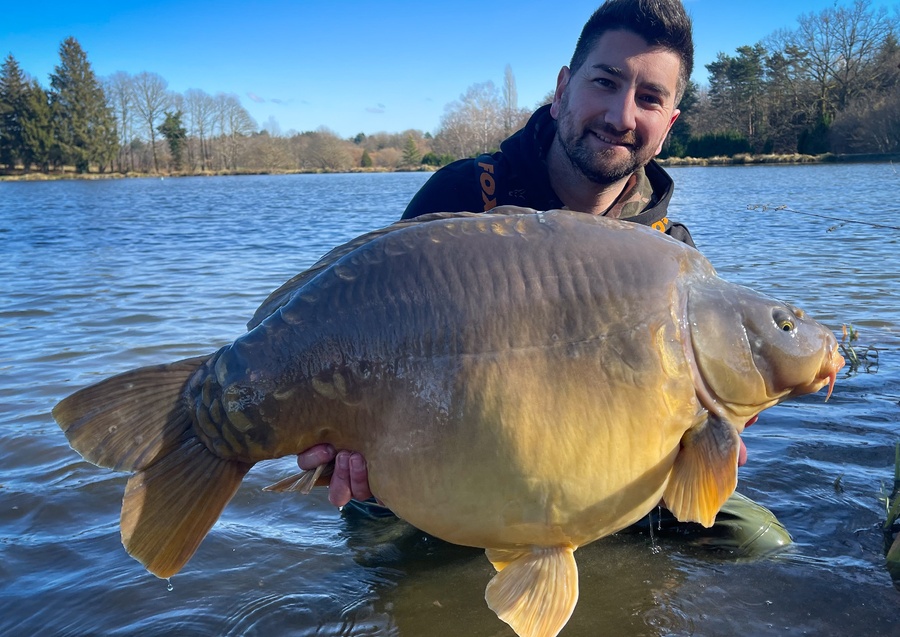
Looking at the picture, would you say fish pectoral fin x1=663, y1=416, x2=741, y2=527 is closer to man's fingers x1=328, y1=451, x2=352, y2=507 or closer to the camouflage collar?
man's fingers x1=328, y1=451, x2=352, y2=507

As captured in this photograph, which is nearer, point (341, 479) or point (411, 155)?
point (341, 479)

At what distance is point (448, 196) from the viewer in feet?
11.6

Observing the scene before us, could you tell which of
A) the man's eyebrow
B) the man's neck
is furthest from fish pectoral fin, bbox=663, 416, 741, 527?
the man's eyebrow

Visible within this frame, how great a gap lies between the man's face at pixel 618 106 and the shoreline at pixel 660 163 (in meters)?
29.1

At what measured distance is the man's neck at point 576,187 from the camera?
3488 mm

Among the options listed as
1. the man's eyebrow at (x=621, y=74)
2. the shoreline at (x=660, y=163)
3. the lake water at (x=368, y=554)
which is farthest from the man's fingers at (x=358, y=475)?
the shoreline at (x=660, y=163)

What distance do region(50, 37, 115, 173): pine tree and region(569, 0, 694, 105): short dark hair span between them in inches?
2704

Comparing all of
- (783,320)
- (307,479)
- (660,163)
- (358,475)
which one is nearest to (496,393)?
(358,475)

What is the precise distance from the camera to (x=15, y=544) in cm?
335

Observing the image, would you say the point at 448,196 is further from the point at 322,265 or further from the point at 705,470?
the point at 705,470

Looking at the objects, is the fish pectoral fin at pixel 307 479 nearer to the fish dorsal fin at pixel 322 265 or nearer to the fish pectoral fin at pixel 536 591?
the fish dorsal fin at pixel 322 265

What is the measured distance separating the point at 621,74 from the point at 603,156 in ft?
1.35

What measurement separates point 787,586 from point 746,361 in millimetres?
1373

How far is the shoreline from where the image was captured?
139 ft
